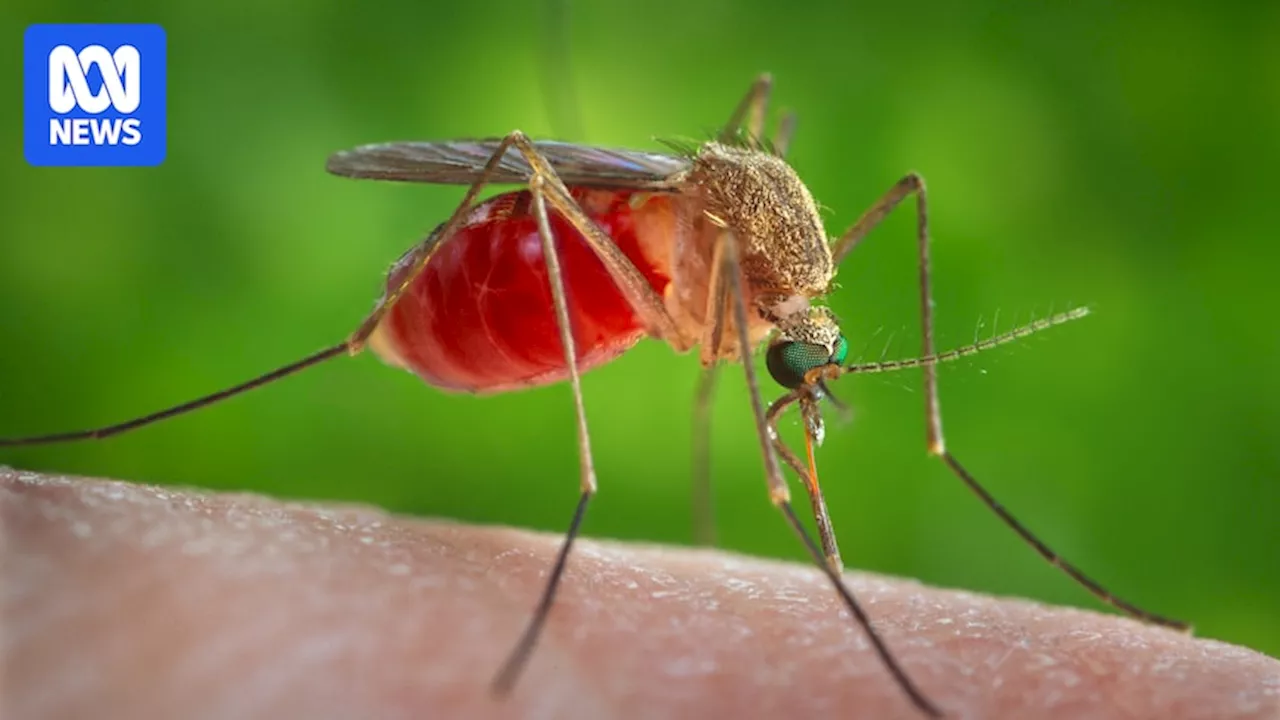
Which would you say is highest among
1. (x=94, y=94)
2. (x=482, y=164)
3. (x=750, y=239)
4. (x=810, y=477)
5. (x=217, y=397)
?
(x=94, y=94)

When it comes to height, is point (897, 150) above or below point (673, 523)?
above

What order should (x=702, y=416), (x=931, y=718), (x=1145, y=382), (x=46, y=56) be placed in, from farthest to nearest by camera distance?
(x=1145, y=382) → (x=702, y=416) → (x=46, y=56) → (x=931, y=718)

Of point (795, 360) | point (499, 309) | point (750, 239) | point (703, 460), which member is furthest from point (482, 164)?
point (703, 460)

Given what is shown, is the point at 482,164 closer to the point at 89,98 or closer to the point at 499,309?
the point at 499,309

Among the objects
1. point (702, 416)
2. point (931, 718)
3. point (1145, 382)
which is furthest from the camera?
point (1145, 382)

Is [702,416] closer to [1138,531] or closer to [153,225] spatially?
[1138,531]

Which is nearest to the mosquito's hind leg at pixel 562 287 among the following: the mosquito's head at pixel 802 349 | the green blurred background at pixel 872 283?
the mosquito's head at pixel 802 349

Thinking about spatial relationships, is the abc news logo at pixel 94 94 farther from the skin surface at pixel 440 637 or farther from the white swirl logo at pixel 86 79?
the skin surface at pixel 440 637

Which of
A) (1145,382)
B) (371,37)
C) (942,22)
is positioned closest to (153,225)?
(371,37)
